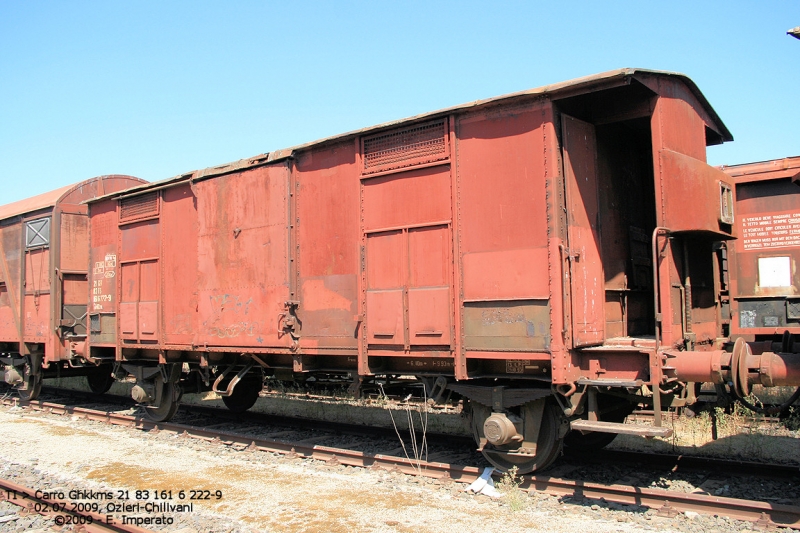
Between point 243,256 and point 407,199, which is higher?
point 407,199

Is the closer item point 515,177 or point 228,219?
point 515,177

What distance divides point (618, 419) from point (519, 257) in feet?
8.57

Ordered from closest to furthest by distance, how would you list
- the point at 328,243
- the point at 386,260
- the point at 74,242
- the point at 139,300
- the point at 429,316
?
the point at 429,316
the point at 386,260
the point at 328,243
the point at 139,300
the point at 74,242

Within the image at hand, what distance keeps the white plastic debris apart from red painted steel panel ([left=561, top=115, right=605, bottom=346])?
1882 millimetres

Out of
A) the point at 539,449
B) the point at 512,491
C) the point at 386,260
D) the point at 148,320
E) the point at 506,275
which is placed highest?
the point at 386,260

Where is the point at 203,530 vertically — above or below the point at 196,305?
below

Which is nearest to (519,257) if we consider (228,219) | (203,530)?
(203,530)

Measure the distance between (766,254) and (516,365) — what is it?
547 cm

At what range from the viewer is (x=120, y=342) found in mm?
11258

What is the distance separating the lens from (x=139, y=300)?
11031mm

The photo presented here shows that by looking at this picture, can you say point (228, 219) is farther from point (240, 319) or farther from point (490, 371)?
point (490, 371)

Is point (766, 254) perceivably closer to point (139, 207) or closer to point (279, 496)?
point (279, 496)

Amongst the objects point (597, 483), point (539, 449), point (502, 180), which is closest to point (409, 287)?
point (502, 180)

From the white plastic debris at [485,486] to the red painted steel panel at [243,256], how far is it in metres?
3.23
